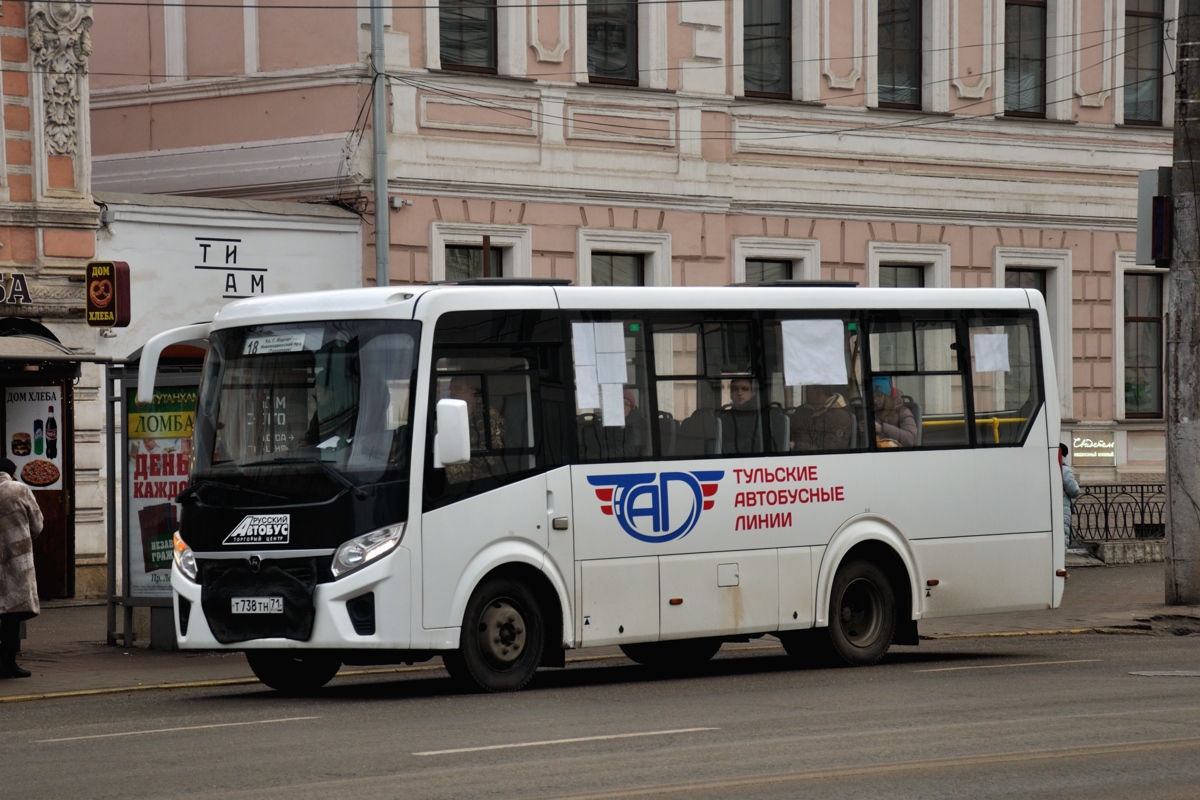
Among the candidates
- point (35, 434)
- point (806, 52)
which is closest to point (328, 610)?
point (35, 434)

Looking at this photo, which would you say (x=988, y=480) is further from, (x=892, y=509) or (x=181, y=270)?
(x=181, y=270)

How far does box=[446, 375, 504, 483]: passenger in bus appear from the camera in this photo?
14.1m

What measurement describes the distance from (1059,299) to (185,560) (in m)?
20.7

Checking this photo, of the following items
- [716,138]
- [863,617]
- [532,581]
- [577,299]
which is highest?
[716,138]

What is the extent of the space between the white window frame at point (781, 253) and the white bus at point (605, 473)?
484 inches

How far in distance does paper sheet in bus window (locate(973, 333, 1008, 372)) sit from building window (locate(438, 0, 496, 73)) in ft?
37.8

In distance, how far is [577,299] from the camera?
14.9m

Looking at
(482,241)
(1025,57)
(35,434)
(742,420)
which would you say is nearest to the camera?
(742,420)

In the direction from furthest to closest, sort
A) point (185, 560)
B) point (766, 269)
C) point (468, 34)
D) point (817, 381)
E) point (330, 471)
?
point (766, 269) → point (468, 34) → point (817, 381) → point (185, 560) → point (330, 471)

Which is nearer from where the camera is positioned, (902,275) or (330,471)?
(330,471)

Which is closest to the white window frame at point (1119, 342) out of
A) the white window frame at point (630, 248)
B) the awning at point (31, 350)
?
the white window frame at point (630, 248)

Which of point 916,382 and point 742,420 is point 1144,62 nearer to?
point 916,382

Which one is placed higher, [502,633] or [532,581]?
[532,581]

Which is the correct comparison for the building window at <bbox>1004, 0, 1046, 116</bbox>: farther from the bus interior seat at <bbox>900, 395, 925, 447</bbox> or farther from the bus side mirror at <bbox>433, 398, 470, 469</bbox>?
the bus side mirror at <bbox>433, 398, 470, 469</bbox>
